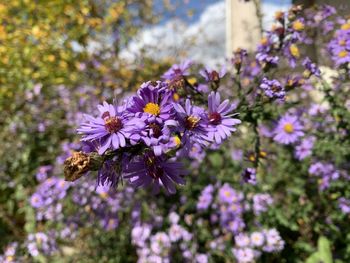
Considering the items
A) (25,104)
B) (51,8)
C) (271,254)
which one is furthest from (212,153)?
(51,8)

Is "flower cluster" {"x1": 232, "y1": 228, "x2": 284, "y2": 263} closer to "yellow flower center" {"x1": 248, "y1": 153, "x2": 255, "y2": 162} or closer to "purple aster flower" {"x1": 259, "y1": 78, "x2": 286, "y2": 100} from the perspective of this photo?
"yellow flower center" {"x1": 248, "y1": 153, "x2": 255, "y2": 162}

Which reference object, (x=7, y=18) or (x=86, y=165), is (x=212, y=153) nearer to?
(x=86, y=165)

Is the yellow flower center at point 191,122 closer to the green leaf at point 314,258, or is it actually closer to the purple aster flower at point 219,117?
the purple aster flower at point 219,117

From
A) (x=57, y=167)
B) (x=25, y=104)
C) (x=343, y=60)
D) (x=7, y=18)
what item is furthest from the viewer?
(x=7, y=18)

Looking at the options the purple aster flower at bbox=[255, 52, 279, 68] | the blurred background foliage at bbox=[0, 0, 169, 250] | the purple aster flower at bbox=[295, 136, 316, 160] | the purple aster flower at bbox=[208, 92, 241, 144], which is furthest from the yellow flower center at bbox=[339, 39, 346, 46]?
the blurred background foliage at bbox=[0, 0, 169, 250]

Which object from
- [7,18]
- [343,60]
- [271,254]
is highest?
[7,18]

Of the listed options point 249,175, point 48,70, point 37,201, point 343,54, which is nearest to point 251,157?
point 249,175

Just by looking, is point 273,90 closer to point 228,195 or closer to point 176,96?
point 176,96
